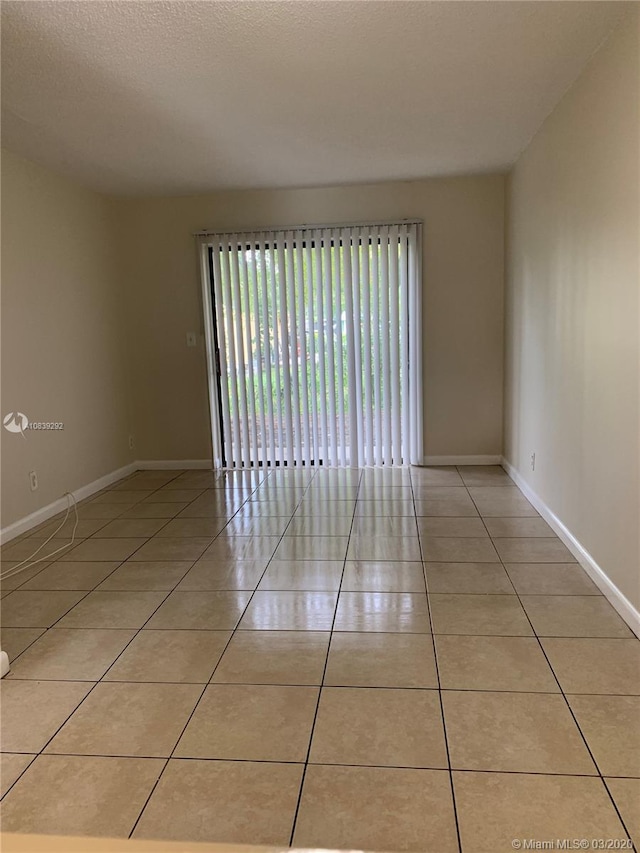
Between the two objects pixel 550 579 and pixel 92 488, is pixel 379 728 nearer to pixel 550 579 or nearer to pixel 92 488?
pixel 550 579

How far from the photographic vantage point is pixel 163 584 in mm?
2834

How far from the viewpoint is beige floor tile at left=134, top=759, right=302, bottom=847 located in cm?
140

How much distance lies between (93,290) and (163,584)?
9.47 feet

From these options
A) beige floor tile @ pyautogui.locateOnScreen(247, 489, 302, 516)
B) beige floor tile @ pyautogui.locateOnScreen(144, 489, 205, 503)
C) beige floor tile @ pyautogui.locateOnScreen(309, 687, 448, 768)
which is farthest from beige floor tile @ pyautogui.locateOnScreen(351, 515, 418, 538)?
beige floor tile @ pyautogui.locateOnScreen(309, 687, 448, 768)

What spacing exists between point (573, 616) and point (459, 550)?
2.70ft

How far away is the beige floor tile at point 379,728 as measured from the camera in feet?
5.33

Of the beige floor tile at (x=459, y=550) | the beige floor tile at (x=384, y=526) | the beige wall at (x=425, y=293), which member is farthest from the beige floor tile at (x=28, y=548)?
the beige floor tile at (x=459, y=550)

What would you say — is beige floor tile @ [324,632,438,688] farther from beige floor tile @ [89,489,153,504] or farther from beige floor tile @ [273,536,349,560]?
beige floor tile @ [89,489,153,504]

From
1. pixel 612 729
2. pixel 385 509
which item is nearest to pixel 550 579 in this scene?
pixel 612 729

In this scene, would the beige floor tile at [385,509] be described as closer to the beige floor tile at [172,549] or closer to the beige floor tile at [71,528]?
the beige floor tile at [172,549]

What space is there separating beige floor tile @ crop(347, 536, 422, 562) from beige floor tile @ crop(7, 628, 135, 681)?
51.2 inches

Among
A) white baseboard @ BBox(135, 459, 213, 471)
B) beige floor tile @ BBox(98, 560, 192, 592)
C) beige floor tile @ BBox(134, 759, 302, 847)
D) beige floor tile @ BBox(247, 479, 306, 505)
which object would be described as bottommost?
beige floor tile @ BBox(134, 759, 302, 847)

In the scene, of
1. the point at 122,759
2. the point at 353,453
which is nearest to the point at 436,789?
the point at 122,759

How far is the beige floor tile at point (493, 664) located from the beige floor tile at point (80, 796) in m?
1.02
